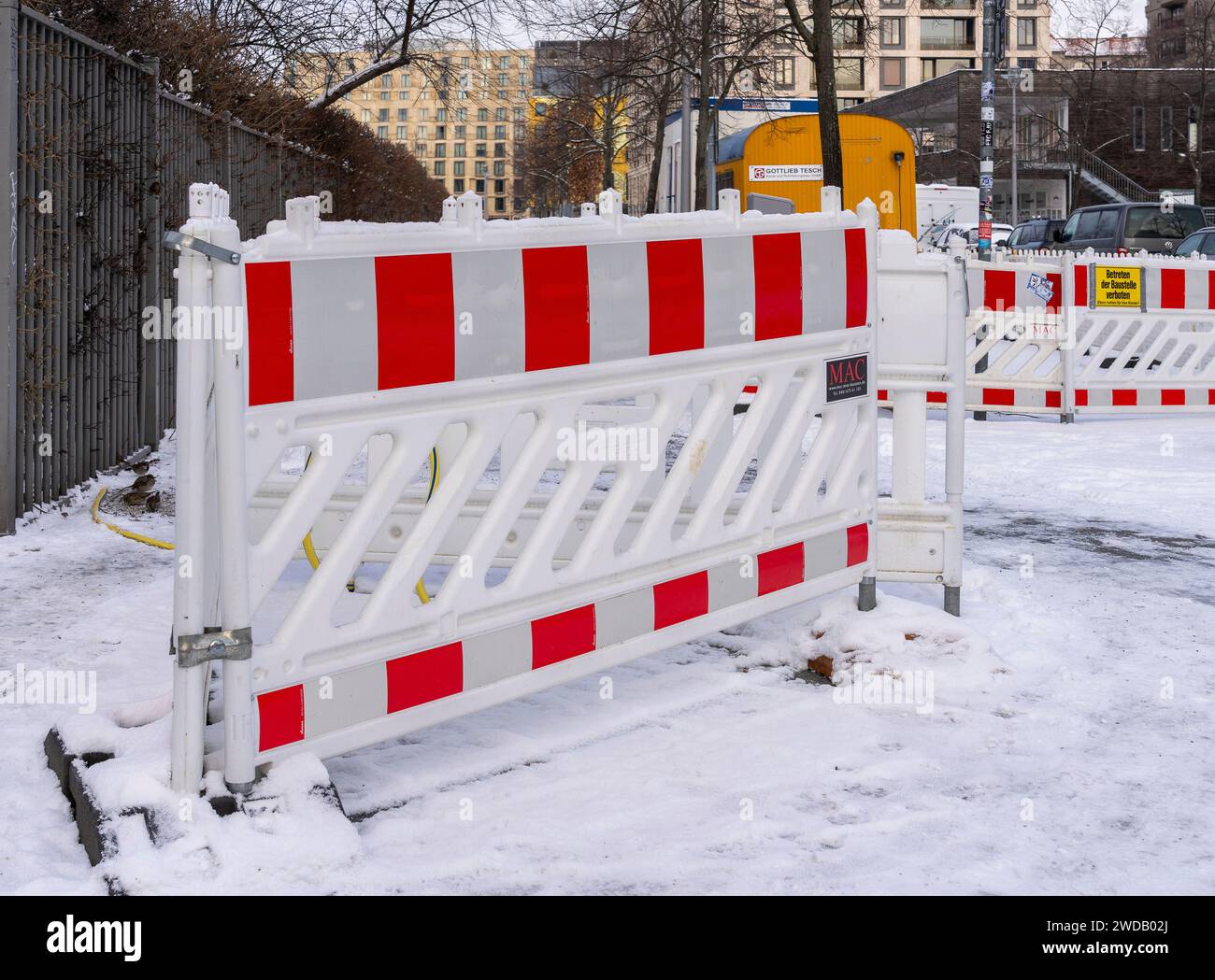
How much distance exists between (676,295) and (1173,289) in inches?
445

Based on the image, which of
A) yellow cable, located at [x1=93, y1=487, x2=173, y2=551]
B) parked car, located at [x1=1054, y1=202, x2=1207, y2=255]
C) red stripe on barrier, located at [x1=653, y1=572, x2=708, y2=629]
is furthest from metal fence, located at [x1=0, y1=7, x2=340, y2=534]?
parked car, located at [x1=1054, y1=202, x2=1207, y2=255]

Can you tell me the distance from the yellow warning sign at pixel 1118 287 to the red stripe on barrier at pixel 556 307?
11.0 meters

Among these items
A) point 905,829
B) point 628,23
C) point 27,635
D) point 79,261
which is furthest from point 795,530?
point 628,23

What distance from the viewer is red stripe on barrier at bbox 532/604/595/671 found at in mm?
4199

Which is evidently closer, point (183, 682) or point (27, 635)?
point (183, 682)

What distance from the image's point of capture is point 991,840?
3.60 m

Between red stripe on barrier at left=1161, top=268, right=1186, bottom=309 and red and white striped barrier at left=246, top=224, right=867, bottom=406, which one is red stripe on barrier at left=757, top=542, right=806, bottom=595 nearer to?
red and white striped barrier at left=246, top=224, right=867, bottom=406

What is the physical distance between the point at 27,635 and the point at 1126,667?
403 cm

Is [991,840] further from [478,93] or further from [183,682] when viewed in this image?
[478,93]

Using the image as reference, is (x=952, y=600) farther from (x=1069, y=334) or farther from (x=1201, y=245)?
(x=1201, y=245)

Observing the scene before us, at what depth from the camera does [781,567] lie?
16.6 ft

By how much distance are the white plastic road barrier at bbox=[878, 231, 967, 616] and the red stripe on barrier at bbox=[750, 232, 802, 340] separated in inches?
29.6

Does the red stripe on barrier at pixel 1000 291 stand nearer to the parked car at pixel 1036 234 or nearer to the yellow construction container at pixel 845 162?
the yellow construction container at pixel 845 162

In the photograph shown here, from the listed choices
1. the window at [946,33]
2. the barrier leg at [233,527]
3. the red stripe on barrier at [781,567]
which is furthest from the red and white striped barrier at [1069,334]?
the window at [946,33]
